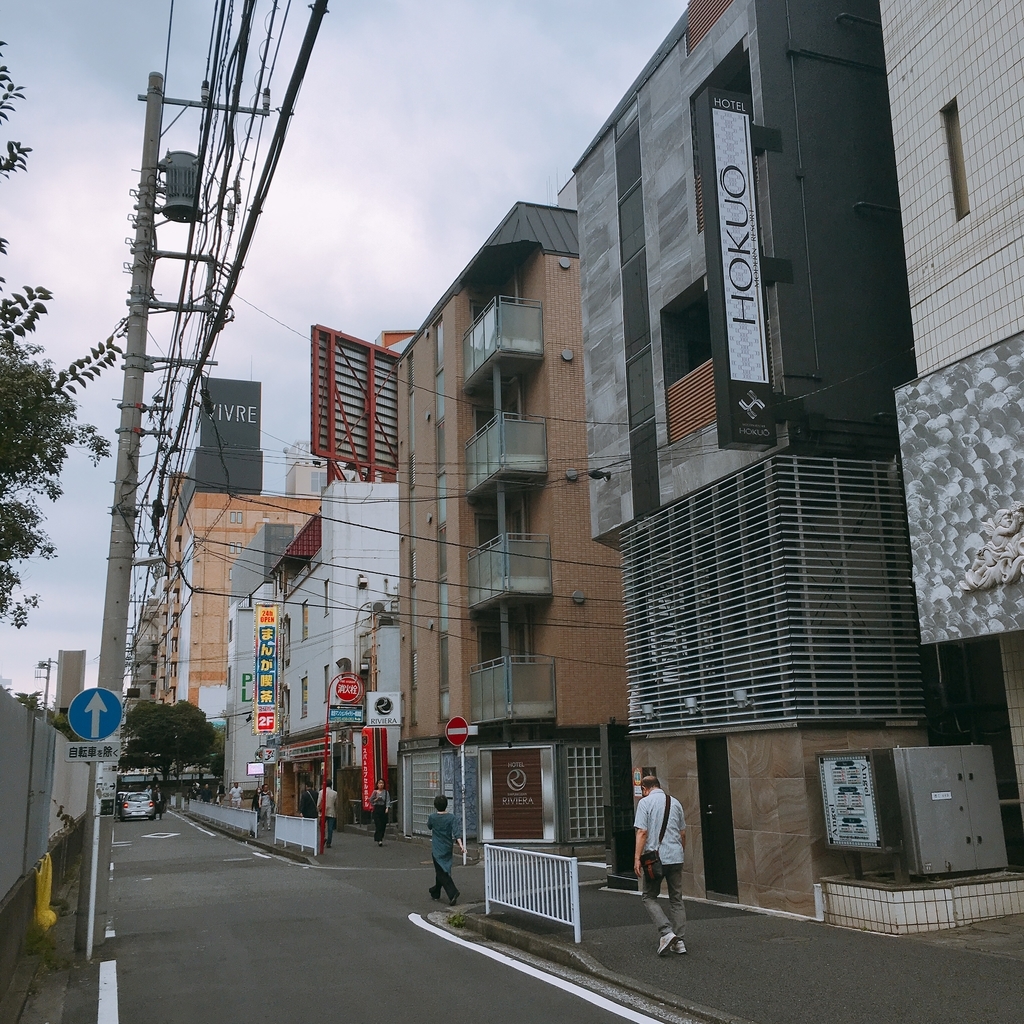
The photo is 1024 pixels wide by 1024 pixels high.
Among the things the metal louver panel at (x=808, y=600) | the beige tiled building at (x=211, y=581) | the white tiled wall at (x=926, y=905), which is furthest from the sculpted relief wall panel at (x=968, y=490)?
the beige tiled building at (x=211, y=581)

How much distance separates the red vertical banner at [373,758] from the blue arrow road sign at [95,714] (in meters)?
23.9

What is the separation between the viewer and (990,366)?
11.1m

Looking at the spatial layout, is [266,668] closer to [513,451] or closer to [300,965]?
[513,451]

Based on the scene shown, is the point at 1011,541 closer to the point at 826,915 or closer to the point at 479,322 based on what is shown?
the point at 826,915

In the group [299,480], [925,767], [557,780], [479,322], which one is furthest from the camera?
[299,480]

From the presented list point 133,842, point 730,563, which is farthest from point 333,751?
point 730,563

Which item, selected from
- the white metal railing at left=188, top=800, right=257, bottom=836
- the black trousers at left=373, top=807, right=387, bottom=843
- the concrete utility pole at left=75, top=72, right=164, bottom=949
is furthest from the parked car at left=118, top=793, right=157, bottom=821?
the concrete utility pole at left=75, top=72, right=164, bottom=949

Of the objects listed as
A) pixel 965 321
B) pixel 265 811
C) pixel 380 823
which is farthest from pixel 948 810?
pixel 265 811

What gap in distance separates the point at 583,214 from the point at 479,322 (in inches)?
364

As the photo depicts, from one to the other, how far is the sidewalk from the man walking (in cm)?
24

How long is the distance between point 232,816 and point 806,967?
1318 inches

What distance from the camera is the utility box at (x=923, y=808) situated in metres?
11.7

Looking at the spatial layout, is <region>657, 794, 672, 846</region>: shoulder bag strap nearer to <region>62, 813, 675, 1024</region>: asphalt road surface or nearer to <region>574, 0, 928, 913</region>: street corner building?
<region>574, 0, 928, 913</region>: street corner building

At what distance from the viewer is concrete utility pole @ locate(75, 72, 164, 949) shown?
13258 mm
